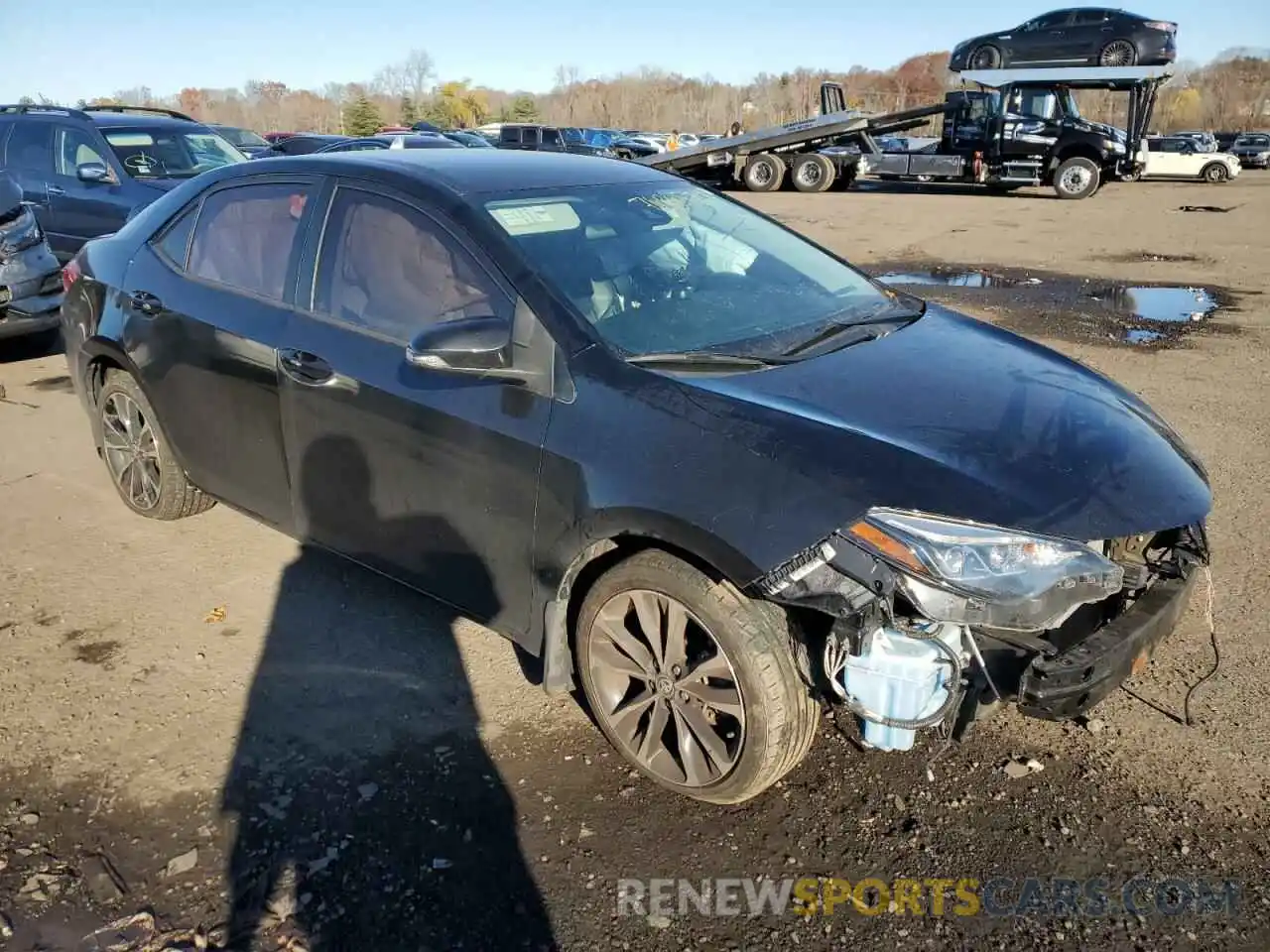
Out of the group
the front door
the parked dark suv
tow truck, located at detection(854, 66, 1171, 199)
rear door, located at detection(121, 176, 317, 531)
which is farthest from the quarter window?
tow truck, located at detection(854, 66, 1171, 199)

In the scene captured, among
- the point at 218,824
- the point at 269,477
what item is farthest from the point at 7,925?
the point at 269,477

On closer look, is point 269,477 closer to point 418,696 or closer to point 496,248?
point 418,696

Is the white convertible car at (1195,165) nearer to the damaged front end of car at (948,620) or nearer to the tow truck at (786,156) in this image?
the tow truck at (786,156)

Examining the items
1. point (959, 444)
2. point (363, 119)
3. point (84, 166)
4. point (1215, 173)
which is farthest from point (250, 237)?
point (363, 119)

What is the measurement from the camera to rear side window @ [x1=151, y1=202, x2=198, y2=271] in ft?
13.4

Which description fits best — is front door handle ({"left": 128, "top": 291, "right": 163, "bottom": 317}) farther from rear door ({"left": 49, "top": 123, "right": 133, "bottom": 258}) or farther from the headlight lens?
rear door ({"left": 49, "top": 123, "right": 133, "bottom": 258})

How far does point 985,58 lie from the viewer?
78.9 feet

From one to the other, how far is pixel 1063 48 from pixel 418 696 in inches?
997

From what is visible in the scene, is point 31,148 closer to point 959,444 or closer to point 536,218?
point 536,218

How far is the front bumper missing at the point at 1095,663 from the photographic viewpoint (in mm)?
2359

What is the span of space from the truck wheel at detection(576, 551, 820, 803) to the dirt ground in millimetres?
150

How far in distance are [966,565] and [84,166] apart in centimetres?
992

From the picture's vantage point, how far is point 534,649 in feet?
9.86

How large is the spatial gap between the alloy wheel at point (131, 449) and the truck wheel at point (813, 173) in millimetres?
23314
